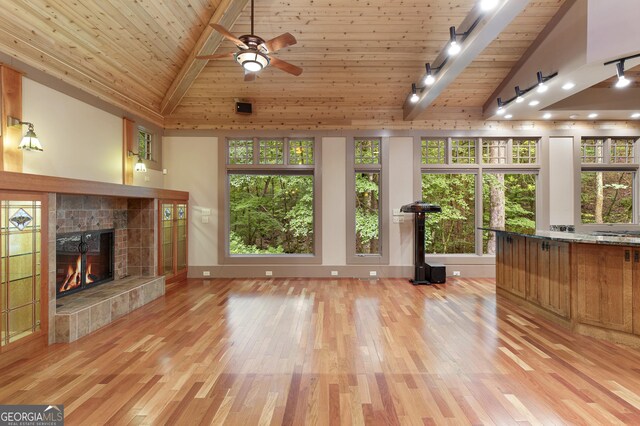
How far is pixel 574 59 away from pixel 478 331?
3903mm

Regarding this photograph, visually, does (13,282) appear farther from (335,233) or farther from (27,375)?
(335,233)

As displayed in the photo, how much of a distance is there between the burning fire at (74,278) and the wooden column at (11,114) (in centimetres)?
148

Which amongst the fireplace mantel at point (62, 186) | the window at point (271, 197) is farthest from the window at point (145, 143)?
the window at point (271, 197)

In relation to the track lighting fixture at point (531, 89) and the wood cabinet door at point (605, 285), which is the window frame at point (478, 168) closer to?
the track lighting fixture at point (531, 89)

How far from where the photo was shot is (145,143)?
5730 millimetres

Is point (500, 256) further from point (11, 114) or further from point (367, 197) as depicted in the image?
point (11, 114)

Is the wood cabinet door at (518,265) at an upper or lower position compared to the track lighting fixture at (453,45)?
lower

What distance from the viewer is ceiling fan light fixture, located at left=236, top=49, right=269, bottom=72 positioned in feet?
10.0

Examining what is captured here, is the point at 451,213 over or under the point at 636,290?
over

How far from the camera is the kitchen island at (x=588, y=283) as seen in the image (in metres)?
3.04

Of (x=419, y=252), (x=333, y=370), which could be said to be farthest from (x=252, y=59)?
(x=419, y=252)

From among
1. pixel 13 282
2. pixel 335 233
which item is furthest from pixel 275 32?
pixel 13 282

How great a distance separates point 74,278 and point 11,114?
7.14ft

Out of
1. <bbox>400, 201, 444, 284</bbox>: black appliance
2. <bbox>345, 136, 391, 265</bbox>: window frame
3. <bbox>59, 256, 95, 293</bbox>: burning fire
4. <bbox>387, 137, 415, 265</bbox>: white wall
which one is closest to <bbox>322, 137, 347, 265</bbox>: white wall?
<bbox>345, 136, 391, 265</bbox>: window frame
